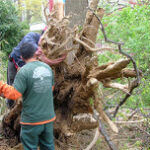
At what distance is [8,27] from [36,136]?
239 inches

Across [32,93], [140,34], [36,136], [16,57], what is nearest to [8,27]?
[16,57]

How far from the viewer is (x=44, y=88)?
2148 millimetres

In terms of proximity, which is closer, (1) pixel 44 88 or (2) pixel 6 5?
(1) pixel 44 88

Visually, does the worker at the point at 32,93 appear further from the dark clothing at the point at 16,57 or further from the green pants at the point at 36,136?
the dark clothing at the point at 16,57

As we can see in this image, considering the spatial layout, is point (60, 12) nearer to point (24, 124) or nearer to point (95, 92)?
point (95, 92)

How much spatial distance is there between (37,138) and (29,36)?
1.52 meters

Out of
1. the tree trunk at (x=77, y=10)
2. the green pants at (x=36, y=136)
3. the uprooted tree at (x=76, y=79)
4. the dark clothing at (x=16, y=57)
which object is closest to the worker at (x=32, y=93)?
the green pants at (x=36, y=136)

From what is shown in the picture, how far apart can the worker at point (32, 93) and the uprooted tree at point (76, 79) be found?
45cm

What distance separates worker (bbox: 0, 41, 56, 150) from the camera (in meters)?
2.03

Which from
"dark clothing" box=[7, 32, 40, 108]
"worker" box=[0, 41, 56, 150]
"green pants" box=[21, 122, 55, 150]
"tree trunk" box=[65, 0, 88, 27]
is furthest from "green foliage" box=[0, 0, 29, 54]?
"green pants" box=[21, 122, 55, 150]

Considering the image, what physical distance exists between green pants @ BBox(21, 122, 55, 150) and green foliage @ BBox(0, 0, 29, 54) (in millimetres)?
5270

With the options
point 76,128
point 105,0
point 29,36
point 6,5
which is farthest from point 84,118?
point 6,5

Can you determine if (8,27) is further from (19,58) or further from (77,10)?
(19,58)

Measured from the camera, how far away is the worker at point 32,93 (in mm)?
2029
